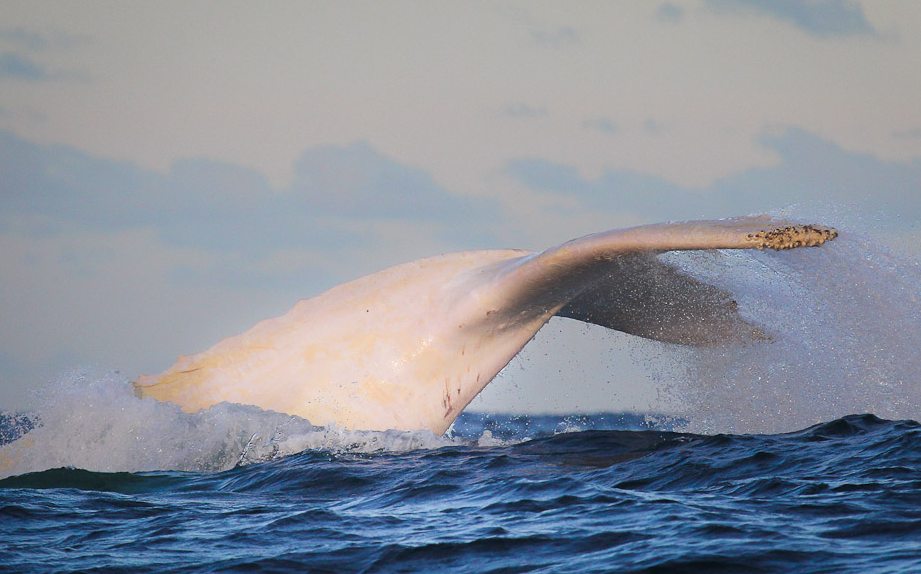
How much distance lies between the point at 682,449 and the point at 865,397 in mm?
2501

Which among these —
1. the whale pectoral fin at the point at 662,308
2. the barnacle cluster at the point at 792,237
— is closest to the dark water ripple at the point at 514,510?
the whale pectoral fin at the point at 662,308

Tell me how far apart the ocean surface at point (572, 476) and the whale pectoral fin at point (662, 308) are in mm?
183

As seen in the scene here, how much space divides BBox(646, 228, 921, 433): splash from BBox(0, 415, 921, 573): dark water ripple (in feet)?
1.35

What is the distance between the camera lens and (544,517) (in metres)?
6.83

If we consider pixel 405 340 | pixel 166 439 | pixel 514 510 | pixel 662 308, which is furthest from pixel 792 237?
pixel 166 439

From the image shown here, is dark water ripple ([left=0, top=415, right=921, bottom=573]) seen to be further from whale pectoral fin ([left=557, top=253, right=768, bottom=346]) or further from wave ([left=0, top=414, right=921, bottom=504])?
whale pectoral fin ([left=557, top=253, right=768, bottom=346])

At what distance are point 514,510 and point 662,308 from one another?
3.26m

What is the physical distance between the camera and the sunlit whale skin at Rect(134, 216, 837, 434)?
8930 millimetres

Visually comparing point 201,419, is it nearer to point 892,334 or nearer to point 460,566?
point 460,566

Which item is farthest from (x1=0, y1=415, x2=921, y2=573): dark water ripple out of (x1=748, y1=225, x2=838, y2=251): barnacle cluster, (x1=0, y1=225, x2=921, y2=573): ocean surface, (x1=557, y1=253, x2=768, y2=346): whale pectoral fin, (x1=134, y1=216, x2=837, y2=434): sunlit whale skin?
(x1=748, y1=225, x2=838, y2=251): barnacle cluster

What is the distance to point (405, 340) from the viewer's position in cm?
906

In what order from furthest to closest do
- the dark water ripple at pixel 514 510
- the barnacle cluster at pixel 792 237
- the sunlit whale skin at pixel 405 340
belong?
the sunlit whale skin at pixel 405 340, the barnacle cluster at pixel 792 237, the dark water ripple at pixel 514 510

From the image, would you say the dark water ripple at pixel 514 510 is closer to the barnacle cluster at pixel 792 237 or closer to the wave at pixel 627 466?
the wave at pixel 627 466

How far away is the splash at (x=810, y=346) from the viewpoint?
852 cm
